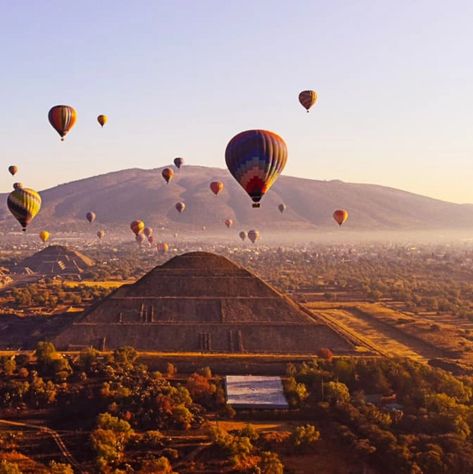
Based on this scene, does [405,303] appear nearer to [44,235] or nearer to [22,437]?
[22,437]

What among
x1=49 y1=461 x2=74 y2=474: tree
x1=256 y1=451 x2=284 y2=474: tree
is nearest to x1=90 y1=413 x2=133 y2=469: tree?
x1=49 y1=461 x2=74 y2=474: tree

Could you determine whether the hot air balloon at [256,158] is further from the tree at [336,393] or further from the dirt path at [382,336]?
the dirt path at [382,336]

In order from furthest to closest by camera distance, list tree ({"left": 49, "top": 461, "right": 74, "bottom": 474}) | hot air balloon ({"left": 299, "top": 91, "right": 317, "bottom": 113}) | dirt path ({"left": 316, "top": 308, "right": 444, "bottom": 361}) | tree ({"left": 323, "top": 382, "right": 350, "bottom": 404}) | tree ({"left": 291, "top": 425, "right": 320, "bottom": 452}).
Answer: hot air balloon ({"left": 299, "top": 91, "right": 317, "bottom": 113}) → dirt path ({"left": 316, "top": 308, "right": 444, "bottom": 361}) → tree ({"left": 323, "top": 382, "right": 350, "bottom": 404}) → tree ({"left": 291, "top": 425, "right": 320, "bottom": 452}) → tree ({"left": 49, "top": 461, "right": 74, "bottom": 474})

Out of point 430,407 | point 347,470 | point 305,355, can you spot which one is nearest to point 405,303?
point 305,355

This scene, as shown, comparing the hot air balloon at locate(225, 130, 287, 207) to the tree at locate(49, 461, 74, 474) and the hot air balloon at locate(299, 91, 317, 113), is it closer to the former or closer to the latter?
the hot air balloon at locate(299, 91, 317, 113)

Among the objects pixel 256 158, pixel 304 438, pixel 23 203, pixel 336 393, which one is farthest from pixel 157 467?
pixel 23 203

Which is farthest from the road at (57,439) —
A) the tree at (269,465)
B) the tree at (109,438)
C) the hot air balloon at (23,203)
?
the hot air balloon at (23,203)

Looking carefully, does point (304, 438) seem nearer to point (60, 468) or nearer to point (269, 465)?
→ point (269, 465)
